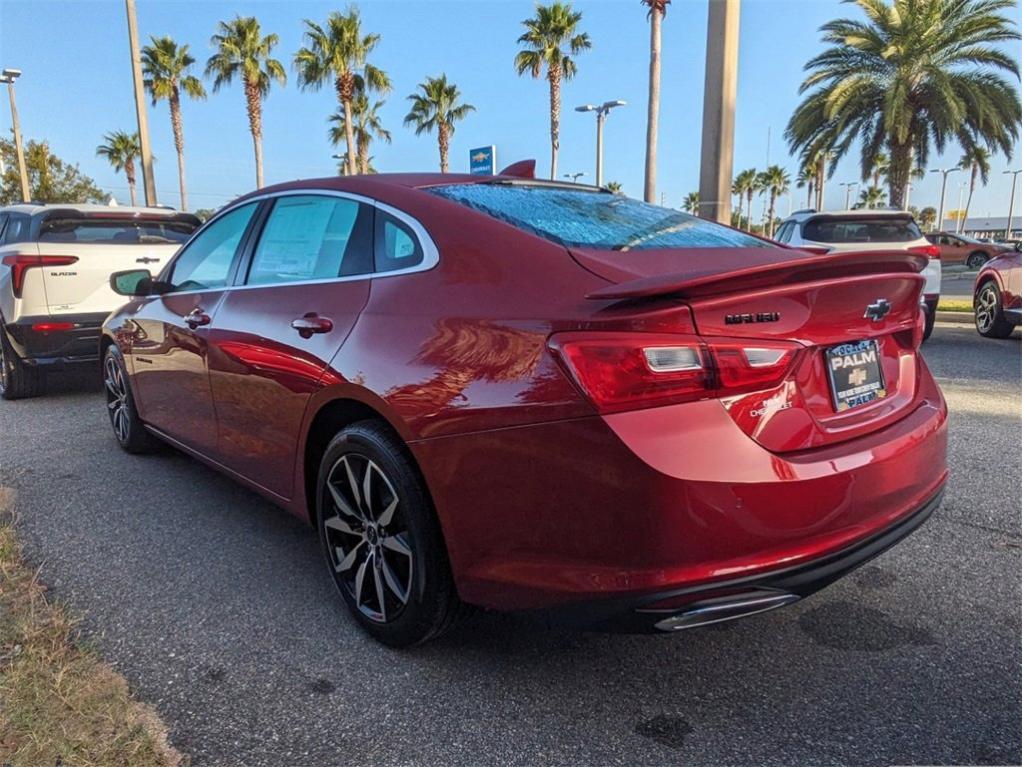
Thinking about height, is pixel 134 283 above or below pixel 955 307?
above

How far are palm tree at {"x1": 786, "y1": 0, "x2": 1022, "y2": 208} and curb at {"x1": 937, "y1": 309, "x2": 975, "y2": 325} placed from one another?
8315 mm

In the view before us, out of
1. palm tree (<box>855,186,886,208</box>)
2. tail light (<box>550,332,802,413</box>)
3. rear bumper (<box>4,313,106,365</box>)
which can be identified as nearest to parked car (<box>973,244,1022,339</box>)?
tail light (<box>550,332,802,413</box>)

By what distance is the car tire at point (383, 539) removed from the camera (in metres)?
2.31

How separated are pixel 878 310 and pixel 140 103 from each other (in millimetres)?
14776

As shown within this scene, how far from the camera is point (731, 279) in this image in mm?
A: 1845

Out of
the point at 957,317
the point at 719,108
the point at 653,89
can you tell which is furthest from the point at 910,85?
the point at 719,108

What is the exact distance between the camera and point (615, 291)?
73.6 inches

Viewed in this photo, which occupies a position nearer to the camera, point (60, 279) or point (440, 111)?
point (60, 279)

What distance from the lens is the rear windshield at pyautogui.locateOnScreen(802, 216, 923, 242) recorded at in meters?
8.97

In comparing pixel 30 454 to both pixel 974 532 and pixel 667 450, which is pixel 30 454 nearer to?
pixel 667 450

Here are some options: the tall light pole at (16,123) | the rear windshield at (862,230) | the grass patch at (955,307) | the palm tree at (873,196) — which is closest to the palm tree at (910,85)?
the grass patch at (955,307)

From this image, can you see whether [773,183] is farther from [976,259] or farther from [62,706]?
[62,706]

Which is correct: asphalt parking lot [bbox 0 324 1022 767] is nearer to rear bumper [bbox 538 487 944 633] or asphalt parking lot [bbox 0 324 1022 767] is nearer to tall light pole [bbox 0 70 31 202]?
rear bumper [bbox 538 487 944 633]

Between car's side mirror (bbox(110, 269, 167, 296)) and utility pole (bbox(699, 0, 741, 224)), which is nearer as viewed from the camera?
car's side mirror (bbox(110, 269, 167, 296))
